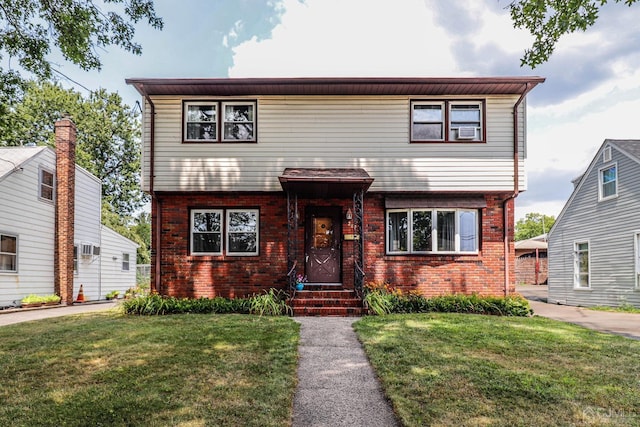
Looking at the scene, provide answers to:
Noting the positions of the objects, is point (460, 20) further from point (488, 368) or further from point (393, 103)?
point (488, 368)

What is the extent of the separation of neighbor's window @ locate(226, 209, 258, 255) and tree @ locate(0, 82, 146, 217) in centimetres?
2221

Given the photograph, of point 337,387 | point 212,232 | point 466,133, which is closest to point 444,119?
point 466,133

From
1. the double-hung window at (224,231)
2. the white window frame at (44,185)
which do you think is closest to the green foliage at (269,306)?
the double-hung window at (224,231)

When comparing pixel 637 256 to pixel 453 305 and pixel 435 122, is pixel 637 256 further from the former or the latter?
pixel 435 122

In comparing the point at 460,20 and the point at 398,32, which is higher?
the point at 398,32

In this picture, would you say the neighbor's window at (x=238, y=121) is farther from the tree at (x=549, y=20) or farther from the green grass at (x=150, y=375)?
the tree at (x=549, y=20)

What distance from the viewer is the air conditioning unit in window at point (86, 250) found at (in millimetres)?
16422

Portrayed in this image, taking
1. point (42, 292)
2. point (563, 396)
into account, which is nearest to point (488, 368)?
point (563, 396)

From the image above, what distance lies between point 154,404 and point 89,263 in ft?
52.0

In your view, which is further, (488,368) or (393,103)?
(393,103)

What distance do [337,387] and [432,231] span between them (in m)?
7.23

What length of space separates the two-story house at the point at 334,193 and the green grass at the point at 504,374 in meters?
3.60

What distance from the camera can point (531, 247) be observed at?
88.1 ft

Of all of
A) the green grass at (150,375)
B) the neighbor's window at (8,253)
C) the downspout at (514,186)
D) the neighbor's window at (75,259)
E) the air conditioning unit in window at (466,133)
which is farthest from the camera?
the neighbor's window at (75,259)
